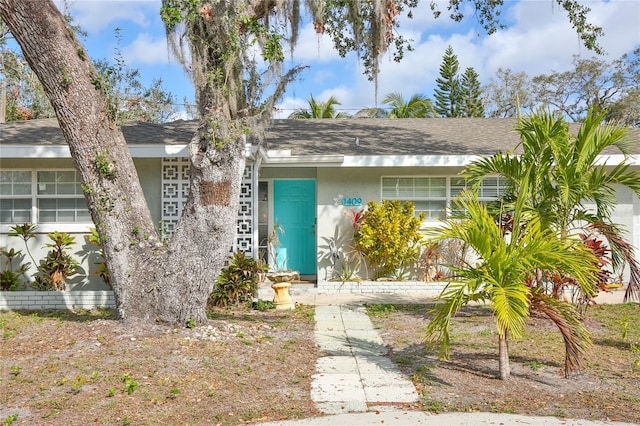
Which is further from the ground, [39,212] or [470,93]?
[470,93]

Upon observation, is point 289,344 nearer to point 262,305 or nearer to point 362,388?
point 362,388

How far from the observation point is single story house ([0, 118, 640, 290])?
36.4 ft

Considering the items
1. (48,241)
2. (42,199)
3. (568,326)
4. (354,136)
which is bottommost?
(568,326)

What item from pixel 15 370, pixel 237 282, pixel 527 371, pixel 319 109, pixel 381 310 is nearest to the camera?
pixel 15 370

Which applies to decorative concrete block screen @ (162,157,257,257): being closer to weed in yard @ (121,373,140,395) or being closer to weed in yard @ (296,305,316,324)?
weed in yard @ (296,305,316,324)

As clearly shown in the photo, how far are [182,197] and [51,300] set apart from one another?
116 inches

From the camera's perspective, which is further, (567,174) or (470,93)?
(470,93)

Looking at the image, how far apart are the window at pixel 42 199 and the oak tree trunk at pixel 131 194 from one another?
168 inches

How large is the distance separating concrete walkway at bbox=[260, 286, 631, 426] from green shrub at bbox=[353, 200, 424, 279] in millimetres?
2246

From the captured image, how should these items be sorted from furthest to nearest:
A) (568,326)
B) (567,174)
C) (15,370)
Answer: (567,174)
(15,370)
(568,326)

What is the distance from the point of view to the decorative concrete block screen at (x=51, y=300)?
995cm

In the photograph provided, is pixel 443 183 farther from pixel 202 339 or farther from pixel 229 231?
pixel 202 339

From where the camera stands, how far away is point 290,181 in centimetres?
1258

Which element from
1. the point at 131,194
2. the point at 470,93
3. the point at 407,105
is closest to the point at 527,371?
the point at 131,194
